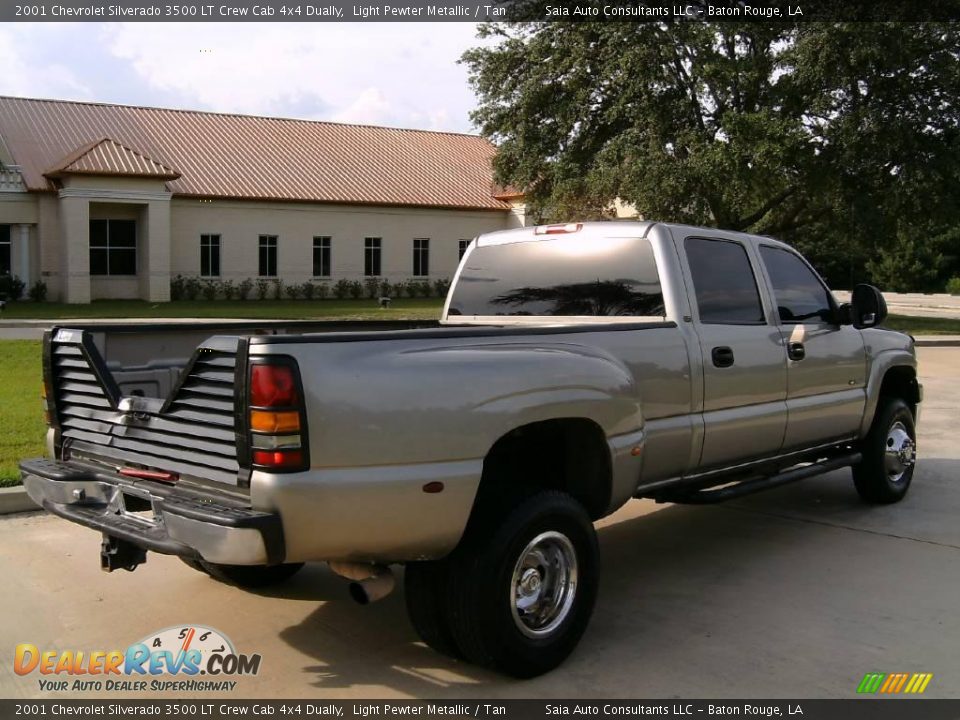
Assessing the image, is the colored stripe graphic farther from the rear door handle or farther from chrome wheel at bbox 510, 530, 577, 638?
the rear door handle

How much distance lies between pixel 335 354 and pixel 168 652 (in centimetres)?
184

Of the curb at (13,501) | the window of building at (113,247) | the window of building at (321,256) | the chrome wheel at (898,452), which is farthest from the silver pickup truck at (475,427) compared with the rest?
the window of building at (321,256)

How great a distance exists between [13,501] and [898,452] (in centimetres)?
626

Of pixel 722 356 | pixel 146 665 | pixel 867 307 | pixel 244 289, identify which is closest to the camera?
pixel 146 665

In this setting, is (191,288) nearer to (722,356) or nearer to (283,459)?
(722,356)

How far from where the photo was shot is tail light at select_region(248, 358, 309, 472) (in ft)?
12.1

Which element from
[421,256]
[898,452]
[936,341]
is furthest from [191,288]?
[898,452]

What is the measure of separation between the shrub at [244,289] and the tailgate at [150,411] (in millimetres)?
33541

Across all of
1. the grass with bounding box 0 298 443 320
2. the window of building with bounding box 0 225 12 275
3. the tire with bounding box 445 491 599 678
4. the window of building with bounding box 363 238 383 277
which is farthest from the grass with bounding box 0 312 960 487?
the tire with bounding box 445 491 599 678

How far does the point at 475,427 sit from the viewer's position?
4.09 m

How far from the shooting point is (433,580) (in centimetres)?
421

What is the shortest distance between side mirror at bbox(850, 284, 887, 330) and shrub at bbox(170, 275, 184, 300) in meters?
32.1

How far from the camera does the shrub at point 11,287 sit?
32397 mm

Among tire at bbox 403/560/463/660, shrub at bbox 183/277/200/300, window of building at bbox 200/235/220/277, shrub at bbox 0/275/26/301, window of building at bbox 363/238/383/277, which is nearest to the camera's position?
tire at bbox 403/560/463/660
